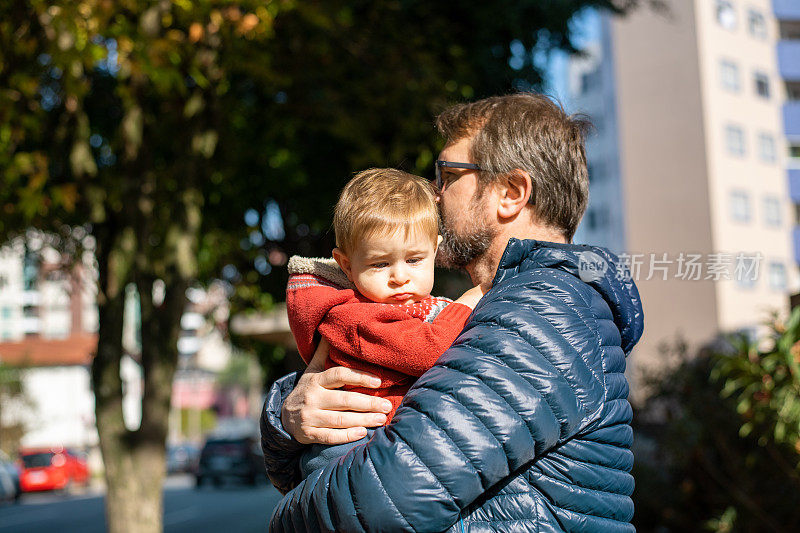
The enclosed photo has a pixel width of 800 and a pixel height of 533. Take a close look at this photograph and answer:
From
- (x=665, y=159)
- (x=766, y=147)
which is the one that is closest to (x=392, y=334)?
(x=665, y=159)

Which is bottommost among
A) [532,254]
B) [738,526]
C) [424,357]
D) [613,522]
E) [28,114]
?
[738,526]

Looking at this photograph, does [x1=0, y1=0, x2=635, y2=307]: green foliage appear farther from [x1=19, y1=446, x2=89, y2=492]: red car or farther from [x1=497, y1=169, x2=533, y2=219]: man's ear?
[x1=19, y1=446, x2=89, y2=492]: red car

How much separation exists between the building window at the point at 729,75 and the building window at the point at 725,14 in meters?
1.56

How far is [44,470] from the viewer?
3081 centimetres

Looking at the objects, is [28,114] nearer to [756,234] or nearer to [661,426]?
[661,426]

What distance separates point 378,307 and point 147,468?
601 centimetres

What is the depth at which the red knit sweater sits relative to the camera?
202cm

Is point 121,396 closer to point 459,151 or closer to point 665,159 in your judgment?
point 459,151

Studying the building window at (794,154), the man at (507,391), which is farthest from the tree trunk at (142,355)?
the building window at (794,154)

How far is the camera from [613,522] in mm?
1998

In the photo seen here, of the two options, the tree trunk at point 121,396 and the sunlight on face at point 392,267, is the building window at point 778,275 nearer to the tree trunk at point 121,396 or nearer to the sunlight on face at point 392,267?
the tree trunk at point 121,396

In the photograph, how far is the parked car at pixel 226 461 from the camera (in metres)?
30.8

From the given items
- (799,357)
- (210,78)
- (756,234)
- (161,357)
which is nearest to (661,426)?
(799,357)

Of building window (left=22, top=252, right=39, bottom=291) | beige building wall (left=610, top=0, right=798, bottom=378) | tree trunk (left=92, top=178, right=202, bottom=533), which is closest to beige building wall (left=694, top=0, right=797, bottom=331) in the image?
beige building wall (left=610, top=0, right=798, bottom=378)
